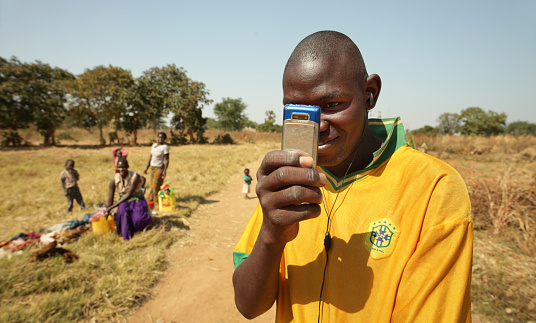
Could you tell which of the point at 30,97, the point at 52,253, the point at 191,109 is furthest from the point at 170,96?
the point at 52,253

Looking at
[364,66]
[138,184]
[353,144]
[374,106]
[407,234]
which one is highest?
[364,66]

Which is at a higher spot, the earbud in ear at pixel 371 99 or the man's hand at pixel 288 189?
the earbud in ear at pixel 371 99

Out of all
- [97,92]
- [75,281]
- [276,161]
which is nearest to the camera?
[276,161]

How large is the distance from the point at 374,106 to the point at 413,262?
73 cm

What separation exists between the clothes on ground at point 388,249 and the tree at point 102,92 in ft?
93.5

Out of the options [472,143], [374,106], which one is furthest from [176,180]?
[472,143]

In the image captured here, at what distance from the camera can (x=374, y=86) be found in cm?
127

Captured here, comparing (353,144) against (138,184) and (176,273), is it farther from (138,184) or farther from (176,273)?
(138,184)

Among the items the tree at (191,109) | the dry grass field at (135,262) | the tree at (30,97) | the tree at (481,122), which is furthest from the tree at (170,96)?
the tree at (481,122)

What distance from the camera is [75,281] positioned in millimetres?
3834

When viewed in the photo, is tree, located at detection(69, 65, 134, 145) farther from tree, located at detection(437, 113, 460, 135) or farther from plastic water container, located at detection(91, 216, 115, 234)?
tree, located at detection(437, 113, 460, 135)

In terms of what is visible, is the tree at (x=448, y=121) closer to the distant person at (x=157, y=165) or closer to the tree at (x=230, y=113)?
the tree at (x=230, y=113)

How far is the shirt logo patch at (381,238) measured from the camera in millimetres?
987

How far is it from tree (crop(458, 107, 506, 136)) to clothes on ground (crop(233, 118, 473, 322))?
48.7 m
